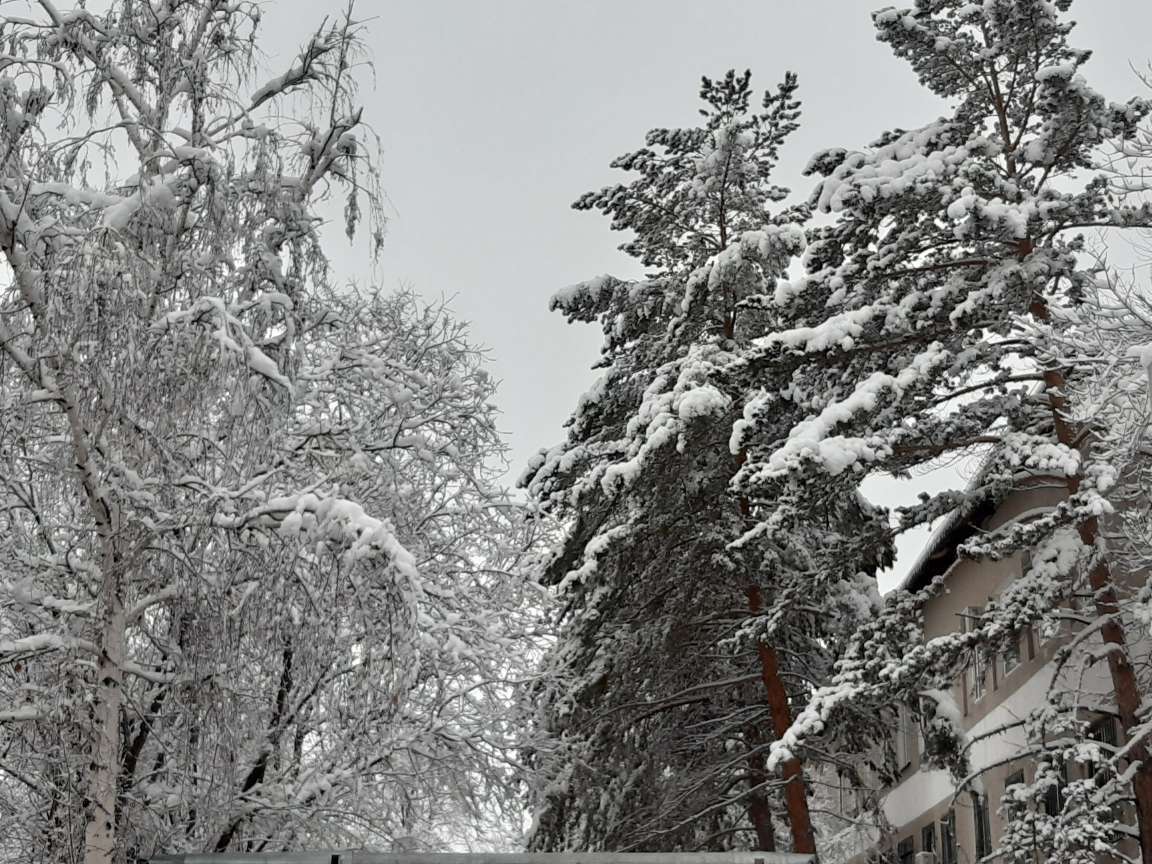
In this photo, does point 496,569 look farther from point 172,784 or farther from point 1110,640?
point 1110,640

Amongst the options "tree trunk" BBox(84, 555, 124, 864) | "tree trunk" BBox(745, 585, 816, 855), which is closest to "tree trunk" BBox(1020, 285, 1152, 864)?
"tree trunk" BBox(745, 585, 816, 855)

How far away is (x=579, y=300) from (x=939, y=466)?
26.4 ft

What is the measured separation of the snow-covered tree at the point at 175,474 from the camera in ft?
32.8

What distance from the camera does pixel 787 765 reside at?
65.7ft

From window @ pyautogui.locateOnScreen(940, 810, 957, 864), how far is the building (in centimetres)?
2

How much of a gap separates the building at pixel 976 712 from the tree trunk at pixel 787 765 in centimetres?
115

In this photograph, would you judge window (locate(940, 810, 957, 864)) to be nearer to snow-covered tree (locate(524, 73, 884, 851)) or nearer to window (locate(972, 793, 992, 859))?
window (locate(972, 793, 992, 859))

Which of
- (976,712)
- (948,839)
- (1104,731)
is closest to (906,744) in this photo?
(948,839)

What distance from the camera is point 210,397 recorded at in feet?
34.5

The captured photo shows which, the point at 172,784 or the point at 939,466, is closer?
the point at 172,784

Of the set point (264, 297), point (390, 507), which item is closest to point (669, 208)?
point (390, 507)

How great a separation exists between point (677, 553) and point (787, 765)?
3617 mm

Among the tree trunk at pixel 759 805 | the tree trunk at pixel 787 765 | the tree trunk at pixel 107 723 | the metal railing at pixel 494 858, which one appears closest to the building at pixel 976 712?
the tree trunk at pixel 787 765

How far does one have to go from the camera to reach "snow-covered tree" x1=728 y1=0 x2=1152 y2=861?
15.8 m
